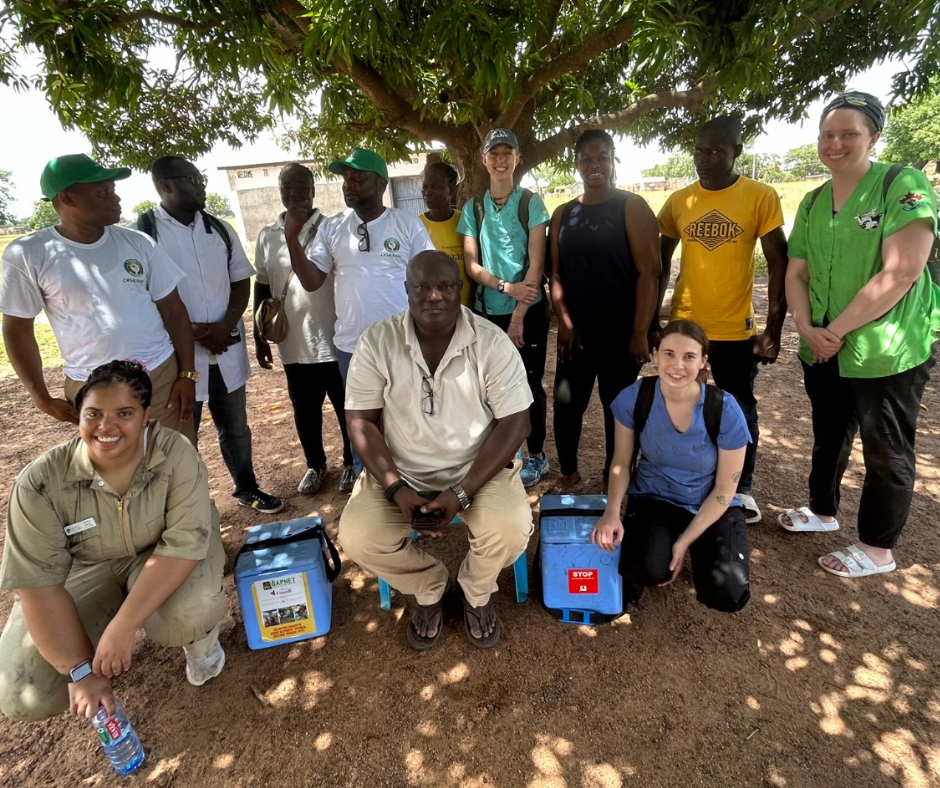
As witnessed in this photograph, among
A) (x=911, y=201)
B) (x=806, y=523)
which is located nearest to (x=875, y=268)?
(x=911, y=201)

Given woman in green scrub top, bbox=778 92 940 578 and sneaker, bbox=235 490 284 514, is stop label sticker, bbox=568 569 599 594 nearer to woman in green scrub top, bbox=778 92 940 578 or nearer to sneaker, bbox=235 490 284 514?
woman in green scrub top, bbox=778 92 940 578

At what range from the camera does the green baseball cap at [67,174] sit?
2.37m

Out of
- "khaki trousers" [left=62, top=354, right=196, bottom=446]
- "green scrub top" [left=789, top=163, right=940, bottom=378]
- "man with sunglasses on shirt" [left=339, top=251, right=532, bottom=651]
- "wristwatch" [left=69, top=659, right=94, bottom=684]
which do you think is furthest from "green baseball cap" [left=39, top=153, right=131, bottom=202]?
"green scrub top" [left=789, top=163, right=940, bottom=378]

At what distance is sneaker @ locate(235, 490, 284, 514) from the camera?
12.2 ft

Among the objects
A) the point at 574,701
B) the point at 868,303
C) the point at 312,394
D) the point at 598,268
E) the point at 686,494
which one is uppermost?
the point at 598,268

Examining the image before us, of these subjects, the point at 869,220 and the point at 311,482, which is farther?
the point at 311,482

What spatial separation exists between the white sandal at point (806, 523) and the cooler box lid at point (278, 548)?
2663mm

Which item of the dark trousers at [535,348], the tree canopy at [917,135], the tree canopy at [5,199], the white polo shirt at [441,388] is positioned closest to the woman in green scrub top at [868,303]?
the dark trousers at [535,348]

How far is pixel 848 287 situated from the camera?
264cm

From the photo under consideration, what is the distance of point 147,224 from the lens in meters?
3.08

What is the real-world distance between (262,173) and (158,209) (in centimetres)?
2537

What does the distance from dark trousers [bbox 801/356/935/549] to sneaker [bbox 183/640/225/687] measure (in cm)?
320

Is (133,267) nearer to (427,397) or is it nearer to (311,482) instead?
(427,397)

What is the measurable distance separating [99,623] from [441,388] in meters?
1.71
